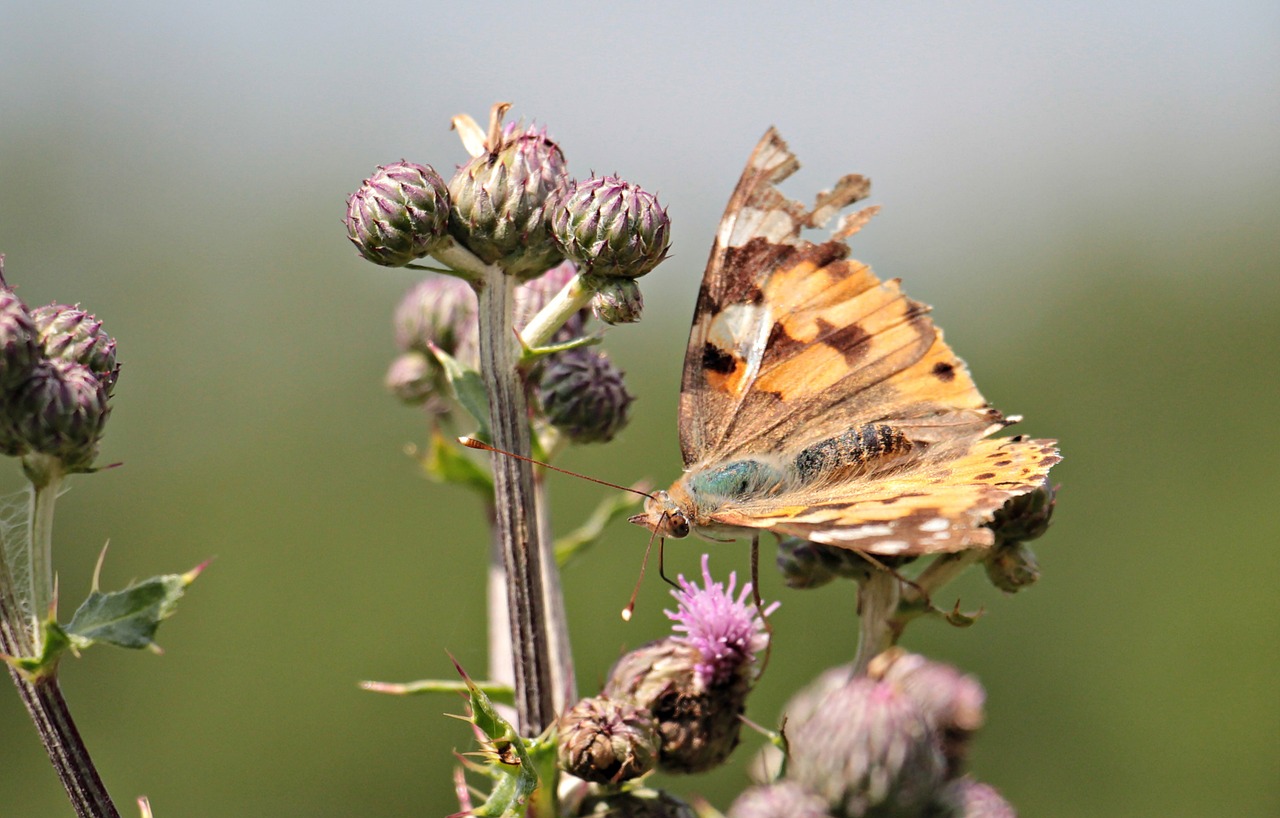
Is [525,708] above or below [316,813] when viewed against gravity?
above

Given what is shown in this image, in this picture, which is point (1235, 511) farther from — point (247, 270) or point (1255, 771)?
point (247, 270)

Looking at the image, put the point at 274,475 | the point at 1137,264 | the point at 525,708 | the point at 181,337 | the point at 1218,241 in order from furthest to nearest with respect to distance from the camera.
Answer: the point at 1218,241 < the point at 1137,264 < the point at 181,337 < the point at 274,475 < the point at 525,708

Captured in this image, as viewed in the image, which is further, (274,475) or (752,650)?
(274,475)

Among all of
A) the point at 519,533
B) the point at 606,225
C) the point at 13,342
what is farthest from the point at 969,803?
the point at 13,342

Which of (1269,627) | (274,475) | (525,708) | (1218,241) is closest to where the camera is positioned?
(525,708)

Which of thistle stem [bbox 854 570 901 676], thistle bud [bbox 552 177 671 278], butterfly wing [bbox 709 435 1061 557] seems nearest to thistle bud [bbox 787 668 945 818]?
thistle stem [bbox 854 570 901 676]

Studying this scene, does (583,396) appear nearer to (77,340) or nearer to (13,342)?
(77,340)

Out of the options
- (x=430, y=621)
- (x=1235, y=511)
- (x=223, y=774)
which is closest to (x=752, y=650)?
(x=430, y=621)

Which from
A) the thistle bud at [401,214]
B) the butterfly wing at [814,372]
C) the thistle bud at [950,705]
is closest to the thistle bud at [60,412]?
the thistle bud at [401,214]
